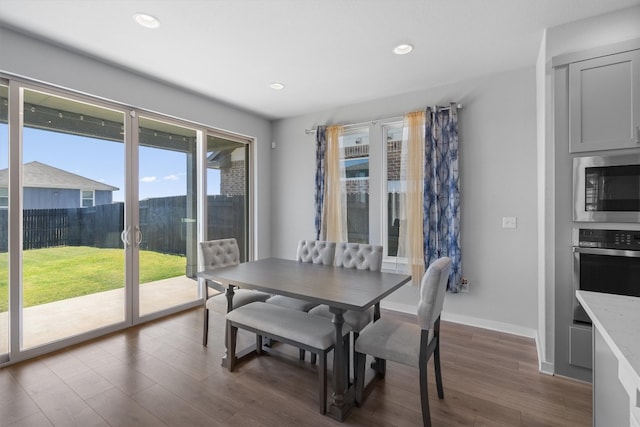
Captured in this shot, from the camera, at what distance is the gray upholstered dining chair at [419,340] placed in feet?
5.99

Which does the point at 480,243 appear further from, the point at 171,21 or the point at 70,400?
the point at 70,400

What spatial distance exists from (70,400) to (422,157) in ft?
12.6

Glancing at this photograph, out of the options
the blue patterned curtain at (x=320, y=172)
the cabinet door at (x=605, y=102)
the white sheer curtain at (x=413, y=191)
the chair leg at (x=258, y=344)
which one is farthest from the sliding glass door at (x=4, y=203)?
the cabinet door at (x=605, y=102)

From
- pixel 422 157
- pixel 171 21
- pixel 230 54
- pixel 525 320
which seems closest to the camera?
pixel 171 21

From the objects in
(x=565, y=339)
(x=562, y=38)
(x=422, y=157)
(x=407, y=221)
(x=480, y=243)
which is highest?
(x=562, y=38)

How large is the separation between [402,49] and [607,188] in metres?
1.92

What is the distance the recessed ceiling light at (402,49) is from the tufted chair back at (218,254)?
100 inches

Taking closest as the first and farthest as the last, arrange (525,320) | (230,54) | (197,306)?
(230,54) → (525,320) → (197,306)

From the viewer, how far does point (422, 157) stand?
3.61m

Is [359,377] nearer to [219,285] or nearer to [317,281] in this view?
[317,281]

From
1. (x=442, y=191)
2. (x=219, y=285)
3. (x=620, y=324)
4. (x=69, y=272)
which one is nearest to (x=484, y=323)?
(x=442, y=191)

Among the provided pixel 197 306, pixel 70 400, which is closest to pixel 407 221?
pixel 197 306

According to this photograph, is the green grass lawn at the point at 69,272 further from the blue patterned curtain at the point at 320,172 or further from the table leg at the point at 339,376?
the table leg at the point at 339,376

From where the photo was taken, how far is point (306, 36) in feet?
8.29
